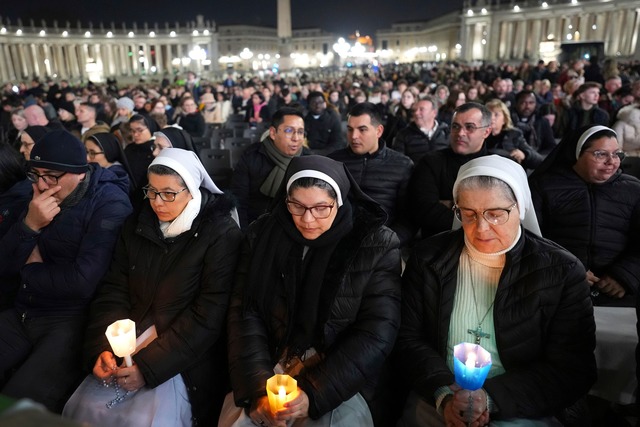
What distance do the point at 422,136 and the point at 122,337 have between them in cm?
474

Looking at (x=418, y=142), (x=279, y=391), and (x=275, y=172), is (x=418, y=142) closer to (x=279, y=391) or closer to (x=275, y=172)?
(x=275, y=172)

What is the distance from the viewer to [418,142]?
605 centimetres

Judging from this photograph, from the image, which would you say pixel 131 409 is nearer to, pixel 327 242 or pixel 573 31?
pixel 327 242

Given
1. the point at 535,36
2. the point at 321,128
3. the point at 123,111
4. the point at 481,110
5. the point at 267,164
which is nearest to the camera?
the point at 481,110

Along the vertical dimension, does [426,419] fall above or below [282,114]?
below

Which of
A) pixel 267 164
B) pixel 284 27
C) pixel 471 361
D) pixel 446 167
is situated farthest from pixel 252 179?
pixel 284 27

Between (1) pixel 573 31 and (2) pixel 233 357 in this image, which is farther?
(1) pixel 573 31

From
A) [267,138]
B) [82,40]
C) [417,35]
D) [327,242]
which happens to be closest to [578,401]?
[327,242]

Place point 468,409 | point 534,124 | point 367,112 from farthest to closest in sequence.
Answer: point 534,124
point 367,112
point 468,409

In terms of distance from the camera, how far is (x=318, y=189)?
250cm

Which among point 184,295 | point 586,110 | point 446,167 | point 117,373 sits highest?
point 586,110

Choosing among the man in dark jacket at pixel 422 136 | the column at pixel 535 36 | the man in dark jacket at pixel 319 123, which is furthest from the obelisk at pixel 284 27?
the man in dark jacket at pixel 422 136

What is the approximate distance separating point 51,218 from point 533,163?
4940 millimetres

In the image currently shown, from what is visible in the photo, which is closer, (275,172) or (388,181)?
(388,181)
